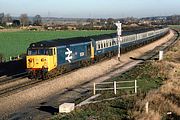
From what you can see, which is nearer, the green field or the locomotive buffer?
the locomotive buffer

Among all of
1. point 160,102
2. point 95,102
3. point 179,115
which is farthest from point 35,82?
point 179,115

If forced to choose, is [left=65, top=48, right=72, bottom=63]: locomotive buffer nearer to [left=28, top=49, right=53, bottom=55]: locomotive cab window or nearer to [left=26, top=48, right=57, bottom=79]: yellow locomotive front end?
[left=26, top=48, right=57, bottom=79]: yellow locomotive front end

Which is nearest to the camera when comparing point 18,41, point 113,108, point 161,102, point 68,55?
point 113,108

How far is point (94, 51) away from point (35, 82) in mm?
13630

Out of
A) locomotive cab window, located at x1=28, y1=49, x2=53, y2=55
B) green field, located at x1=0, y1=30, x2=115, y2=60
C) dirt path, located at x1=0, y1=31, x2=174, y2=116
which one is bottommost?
green field, located at x1=0, y1=30, x2=115, y2=60

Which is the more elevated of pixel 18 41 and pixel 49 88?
pixel 49 88

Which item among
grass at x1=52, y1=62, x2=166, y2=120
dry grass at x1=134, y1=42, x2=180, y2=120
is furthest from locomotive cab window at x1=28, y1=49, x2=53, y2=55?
dry grass at x1=134, y1=42, x2=180, y2=120

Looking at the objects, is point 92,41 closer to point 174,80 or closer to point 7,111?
point 174,80

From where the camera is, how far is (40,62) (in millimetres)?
29109

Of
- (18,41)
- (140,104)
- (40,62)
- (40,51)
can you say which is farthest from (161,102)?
(18,41)

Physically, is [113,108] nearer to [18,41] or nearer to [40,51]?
[40,51]

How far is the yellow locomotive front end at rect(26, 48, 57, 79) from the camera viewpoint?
28.9m

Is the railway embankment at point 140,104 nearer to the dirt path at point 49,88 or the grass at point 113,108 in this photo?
the grass at point 113,108

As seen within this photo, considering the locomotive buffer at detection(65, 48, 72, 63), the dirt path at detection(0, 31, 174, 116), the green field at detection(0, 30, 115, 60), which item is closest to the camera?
the dirt path at detection(0, 31, 174, 116)
